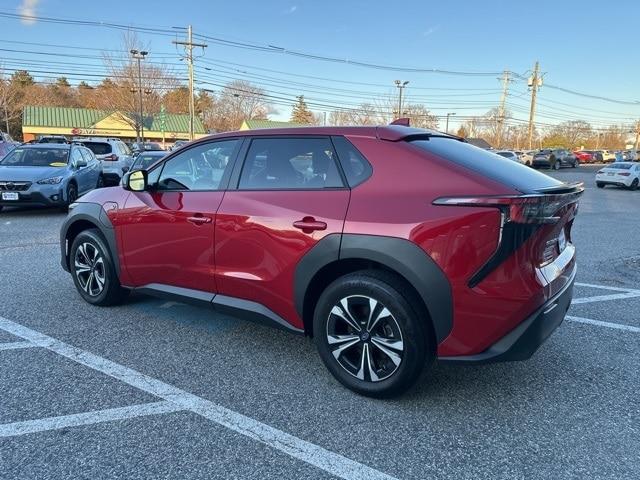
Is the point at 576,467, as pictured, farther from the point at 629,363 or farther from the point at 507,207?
the point at 629,363

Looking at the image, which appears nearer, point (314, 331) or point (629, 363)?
point (314, 331)

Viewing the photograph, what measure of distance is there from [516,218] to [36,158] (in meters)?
11.5

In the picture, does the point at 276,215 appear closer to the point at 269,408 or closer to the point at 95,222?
the point at 269,408

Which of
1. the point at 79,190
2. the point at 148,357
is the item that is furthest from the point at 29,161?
the point at 148,357

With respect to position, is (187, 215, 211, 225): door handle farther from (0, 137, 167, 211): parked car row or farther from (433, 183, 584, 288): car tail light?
(0, 137, 167, 211): parked car row

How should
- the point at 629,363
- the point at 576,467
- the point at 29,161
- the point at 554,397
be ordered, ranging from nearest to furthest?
1. the point at 576,467
2. the point at 554,397
3. the point at 629,363
4. the point at 29,161

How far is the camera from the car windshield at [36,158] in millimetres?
10828

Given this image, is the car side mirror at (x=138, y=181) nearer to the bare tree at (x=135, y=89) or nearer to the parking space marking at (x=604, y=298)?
the parking space marking at (x=604, y=298)

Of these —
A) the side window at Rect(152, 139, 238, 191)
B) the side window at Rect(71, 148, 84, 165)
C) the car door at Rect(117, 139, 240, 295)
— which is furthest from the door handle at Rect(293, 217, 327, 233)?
the side window at Rect(71, 148, 84, 165)

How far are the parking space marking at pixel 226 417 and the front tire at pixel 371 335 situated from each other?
61cm

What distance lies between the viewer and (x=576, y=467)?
93.3 inches

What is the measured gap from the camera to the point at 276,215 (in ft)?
10.5

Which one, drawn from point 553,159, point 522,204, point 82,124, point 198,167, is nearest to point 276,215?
point 198,167

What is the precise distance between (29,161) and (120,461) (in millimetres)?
10619
